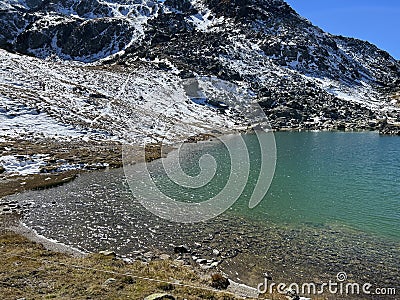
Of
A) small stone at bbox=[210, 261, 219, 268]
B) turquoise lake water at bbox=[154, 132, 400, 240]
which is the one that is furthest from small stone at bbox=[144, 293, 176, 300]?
turquoise lake water at bbox=[154, 132, 400, 240]

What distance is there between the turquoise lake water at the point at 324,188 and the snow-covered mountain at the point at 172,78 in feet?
108

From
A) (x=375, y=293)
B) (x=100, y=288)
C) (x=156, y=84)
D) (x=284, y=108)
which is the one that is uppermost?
(x=156, y=84)

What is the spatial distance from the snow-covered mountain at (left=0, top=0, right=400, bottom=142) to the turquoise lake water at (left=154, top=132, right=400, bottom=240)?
32.8m

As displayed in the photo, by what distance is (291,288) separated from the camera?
19.1m

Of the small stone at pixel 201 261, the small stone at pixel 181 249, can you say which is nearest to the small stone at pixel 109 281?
the small stone at pixel 201 261

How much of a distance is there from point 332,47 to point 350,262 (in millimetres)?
199356

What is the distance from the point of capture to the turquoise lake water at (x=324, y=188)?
3092 cm

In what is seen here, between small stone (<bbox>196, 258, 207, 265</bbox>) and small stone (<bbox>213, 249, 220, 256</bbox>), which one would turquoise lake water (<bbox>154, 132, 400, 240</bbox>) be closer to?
small stone (<bbox>213, 249, 220, 256</bbox>)

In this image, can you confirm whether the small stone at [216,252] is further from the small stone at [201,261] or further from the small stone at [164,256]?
the small stone at [164,256]

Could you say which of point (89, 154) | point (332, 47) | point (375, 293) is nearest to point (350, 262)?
point (375, 293)

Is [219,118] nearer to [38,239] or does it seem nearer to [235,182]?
[235,182]

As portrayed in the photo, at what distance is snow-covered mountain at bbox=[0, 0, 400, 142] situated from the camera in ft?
279

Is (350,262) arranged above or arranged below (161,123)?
below

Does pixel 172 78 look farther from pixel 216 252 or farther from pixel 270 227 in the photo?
pixel 216 252
